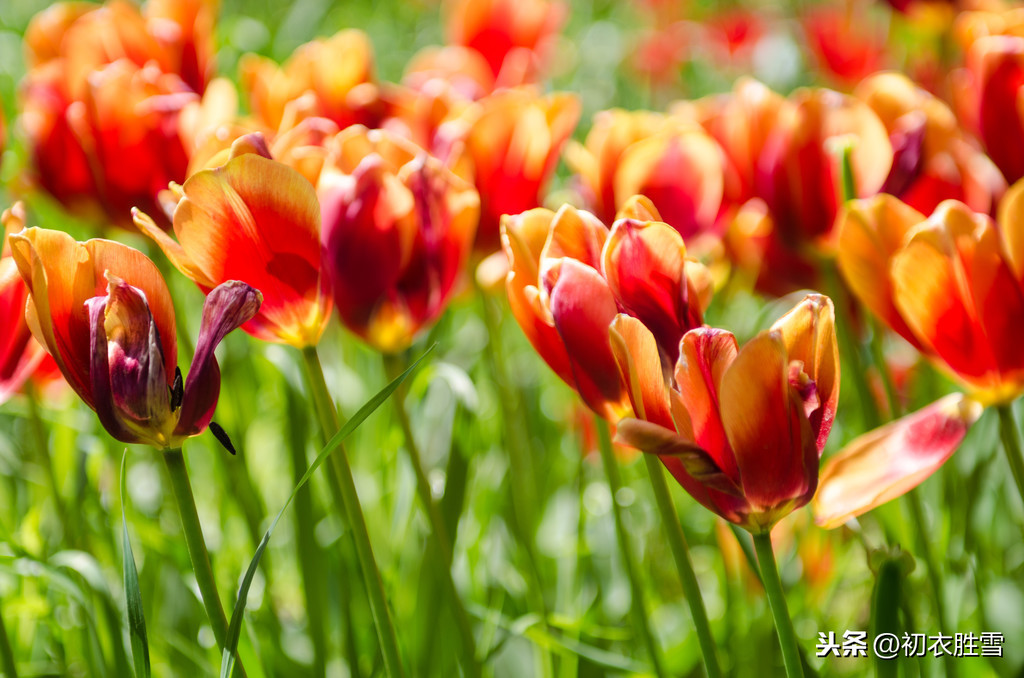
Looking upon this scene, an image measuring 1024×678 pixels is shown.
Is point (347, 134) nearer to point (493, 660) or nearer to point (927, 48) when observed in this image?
point (493, 660)

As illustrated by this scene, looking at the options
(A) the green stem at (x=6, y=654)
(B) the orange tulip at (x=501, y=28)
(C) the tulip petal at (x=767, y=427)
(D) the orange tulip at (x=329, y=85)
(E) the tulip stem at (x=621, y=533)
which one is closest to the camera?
(C) the tulip petal at (x=767, y=427)

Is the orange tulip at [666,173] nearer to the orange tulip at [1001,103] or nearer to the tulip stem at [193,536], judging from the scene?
the orange tulip at [1001,103]

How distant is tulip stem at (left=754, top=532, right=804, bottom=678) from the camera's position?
0.51 metres

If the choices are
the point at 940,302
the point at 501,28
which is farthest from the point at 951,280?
the point at 501,28

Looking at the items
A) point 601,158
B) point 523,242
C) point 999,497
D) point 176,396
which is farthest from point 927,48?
point 176,396

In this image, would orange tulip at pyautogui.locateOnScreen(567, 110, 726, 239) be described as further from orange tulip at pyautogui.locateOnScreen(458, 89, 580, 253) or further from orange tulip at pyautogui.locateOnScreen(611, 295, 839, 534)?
orange tulip at pyautogui.locateOnScreen(611, 295, 839, 534)

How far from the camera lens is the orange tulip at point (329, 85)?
3.53 ft

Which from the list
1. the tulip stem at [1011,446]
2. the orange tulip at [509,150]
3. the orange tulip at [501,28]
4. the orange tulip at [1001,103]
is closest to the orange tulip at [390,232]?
the orange tulip at [509,150]

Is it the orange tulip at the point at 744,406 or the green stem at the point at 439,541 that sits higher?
the orange tulip at the point at 744,406

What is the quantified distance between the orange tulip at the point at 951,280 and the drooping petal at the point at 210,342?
1.32ft

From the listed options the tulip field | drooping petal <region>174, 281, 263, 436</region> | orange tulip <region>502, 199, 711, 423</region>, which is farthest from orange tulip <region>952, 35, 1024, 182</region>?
drooping petal <region>174, 281, 263, 436</region>

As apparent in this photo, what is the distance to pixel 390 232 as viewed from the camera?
74 centimetres

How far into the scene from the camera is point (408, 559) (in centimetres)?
126

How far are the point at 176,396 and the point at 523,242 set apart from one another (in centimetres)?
22
